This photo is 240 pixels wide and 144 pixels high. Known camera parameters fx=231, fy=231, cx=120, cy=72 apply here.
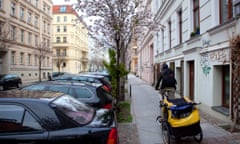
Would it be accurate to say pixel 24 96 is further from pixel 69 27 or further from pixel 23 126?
pixel 69 27

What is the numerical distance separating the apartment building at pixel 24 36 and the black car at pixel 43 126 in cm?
2246

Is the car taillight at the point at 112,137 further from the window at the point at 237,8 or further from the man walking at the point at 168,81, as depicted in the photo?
the window at the point at 237,8

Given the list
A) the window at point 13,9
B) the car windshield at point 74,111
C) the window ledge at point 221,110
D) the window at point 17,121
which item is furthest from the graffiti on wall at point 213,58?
the window at point 13,9

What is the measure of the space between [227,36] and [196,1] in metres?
4.17

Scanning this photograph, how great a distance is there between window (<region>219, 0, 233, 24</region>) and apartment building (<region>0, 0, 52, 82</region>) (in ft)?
69.7

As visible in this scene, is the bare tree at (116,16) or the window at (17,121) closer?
the window at (17,121)

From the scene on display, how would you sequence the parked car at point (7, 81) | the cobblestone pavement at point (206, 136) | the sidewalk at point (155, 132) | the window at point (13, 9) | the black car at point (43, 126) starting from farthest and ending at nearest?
the window at point (13, 9), the parked car at point (7, 81), the sidewalk at point (155, 132), the cobblestone pavement at point (206, 136), the black car at point (43, 126)

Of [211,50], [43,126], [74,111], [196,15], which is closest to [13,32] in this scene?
[196,15]

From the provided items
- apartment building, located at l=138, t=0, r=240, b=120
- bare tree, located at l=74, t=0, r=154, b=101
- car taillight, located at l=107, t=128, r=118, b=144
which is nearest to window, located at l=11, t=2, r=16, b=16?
bare tree, located at l=74, t=0, r=154, b=101

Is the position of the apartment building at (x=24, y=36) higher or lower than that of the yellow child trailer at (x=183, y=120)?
higher

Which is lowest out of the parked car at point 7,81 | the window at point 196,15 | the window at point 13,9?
the parked car at point 7,81

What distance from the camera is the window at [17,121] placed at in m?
3.08

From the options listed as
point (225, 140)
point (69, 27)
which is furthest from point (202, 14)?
point (69, 27)

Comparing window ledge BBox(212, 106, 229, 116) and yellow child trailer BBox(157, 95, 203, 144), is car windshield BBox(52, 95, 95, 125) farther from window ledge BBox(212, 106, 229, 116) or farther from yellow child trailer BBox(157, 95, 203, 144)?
window ledge BBox(212, 106, 229, 116)
